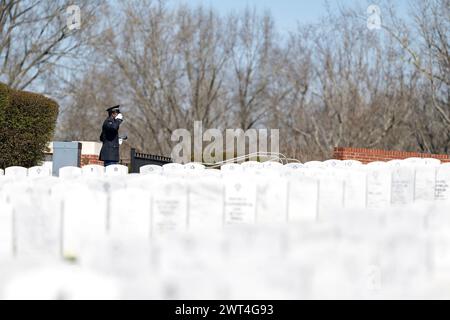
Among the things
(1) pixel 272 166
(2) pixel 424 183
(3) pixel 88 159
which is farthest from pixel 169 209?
(3) pixel 88 159

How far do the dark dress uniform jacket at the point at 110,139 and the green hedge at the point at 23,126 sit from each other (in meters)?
2.24

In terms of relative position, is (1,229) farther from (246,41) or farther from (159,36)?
(246,41)

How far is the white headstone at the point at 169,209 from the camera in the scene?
564 centimetres

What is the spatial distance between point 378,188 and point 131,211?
3270 millimetres

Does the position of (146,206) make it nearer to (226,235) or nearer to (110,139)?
(226,235)

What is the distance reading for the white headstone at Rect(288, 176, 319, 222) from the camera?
20.7 ft

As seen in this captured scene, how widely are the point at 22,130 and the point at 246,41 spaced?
1713 cm

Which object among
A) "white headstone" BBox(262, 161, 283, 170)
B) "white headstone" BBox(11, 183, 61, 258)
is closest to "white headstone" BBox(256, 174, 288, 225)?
"white headstone" BBox(11, 183, 61, 258)

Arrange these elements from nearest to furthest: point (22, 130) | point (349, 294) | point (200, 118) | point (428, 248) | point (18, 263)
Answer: point (18, 263)
point (349, 294)
point (428, 248)
point (22, 130)
point (200, 118)

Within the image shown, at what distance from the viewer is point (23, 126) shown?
14.6m

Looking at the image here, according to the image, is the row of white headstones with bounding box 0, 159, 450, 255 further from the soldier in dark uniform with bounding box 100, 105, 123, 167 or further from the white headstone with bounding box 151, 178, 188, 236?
the soldier in dark uniform with bounding box 100, 105, 123, 167

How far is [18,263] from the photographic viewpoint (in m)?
3.76
